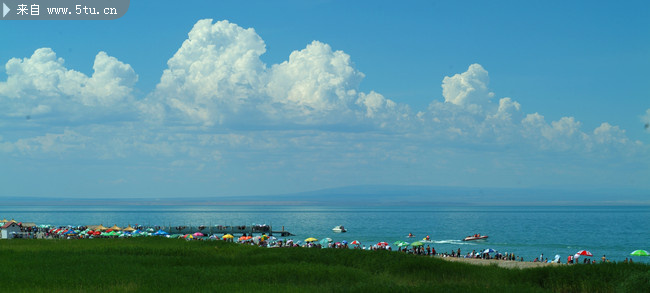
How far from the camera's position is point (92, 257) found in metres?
37.9

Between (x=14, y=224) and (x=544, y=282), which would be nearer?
(x=544, y=282)

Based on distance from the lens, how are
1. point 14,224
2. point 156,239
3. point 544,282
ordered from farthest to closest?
point 14,224, point 156,239, point 544,282

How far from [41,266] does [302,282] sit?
15453mm

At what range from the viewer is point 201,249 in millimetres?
45062

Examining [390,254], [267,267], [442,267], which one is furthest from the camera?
[390,254]

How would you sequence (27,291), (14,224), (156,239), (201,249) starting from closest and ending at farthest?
(27,291)
(201,249)
(156,239)
(14,224)

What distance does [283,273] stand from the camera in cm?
3142

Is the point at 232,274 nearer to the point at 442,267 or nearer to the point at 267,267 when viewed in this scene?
the point at 267,267

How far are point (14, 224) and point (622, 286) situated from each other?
82212 mm

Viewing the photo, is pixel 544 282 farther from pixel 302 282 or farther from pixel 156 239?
pixel 156 239

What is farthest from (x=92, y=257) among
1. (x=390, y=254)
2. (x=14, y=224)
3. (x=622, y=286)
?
(x=14, y=224)

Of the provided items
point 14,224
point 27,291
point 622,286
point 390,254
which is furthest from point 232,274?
point 14,224

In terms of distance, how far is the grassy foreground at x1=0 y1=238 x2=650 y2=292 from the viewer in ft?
86.0

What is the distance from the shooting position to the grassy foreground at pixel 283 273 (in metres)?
26.2
